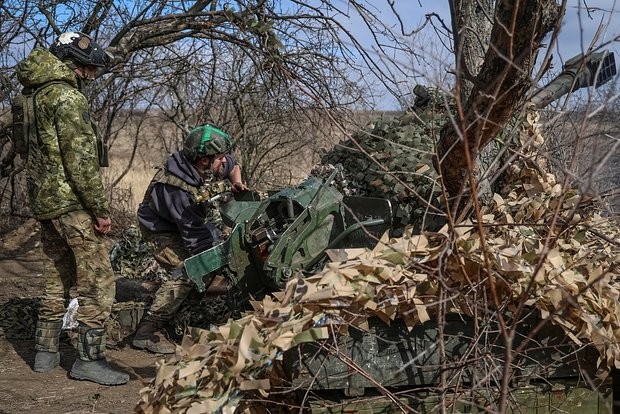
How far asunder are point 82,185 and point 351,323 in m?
2.81

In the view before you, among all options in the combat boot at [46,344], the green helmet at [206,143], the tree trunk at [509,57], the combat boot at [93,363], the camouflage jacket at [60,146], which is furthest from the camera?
the green helmet at [206,143]

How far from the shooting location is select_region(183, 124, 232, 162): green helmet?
6070 mm

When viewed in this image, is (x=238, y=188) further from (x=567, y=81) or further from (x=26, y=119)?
(x=567, y=81)

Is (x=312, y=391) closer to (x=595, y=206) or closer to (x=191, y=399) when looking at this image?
(x=191, y=399)

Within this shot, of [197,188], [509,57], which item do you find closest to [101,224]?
[197,188]

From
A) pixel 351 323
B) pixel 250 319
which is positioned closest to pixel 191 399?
pixel 250 319

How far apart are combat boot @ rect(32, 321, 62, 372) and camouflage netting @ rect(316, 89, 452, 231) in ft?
7.82

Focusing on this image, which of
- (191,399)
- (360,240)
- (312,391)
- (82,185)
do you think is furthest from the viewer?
(82,185)

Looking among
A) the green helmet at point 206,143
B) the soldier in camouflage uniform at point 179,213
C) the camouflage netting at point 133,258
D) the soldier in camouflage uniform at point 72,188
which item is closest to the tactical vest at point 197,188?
the soldier in camouflage uniform at point 179,213

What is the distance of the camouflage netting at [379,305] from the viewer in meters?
3.40

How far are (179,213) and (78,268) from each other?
880mm

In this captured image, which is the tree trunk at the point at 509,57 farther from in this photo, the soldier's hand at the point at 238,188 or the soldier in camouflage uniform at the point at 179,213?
the soldier in camouflage uniform at the point at 179,213

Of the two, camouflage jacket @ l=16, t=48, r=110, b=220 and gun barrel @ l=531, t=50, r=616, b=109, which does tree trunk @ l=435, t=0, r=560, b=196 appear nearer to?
gun barrel @ l=531, t=50, r=616, b=109

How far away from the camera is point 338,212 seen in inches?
202
